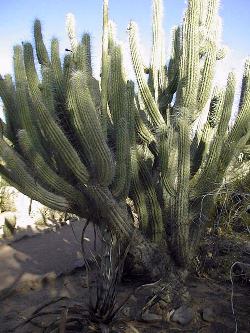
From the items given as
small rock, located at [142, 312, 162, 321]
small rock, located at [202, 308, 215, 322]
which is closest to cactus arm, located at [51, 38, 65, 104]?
small rock, located at [142, 312, 162, 321]

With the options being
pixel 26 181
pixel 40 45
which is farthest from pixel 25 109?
pixel 40 45

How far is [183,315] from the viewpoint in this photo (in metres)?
4.54

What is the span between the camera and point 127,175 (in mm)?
4789

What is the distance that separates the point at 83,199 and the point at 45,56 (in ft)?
6.66

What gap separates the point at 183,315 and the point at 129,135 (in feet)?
6.95

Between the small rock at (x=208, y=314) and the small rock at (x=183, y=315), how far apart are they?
14 centimetres

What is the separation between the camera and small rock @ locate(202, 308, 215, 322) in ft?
14.8

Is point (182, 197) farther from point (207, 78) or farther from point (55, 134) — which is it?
point (55, 134)

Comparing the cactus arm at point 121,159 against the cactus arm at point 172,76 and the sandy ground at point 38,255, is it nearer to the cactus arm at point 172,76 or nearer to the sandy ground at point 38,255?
the sandy ground at point 38,255

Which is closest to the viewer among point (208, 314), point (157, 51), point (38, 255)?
point (208, 314)

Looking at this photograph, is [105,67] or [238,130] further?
[238,130]

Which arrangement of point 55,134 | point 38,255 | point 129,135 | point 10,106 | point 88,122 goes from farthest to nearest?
point 38,255
point 10,106
point 129,135
point 55,134
point 88,122

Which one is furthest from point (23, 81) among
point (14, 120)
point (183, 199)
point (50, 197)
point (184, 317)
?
point (184, 317)

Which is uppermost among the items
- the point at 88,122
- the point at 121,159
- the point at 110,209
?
the point at 88,122
